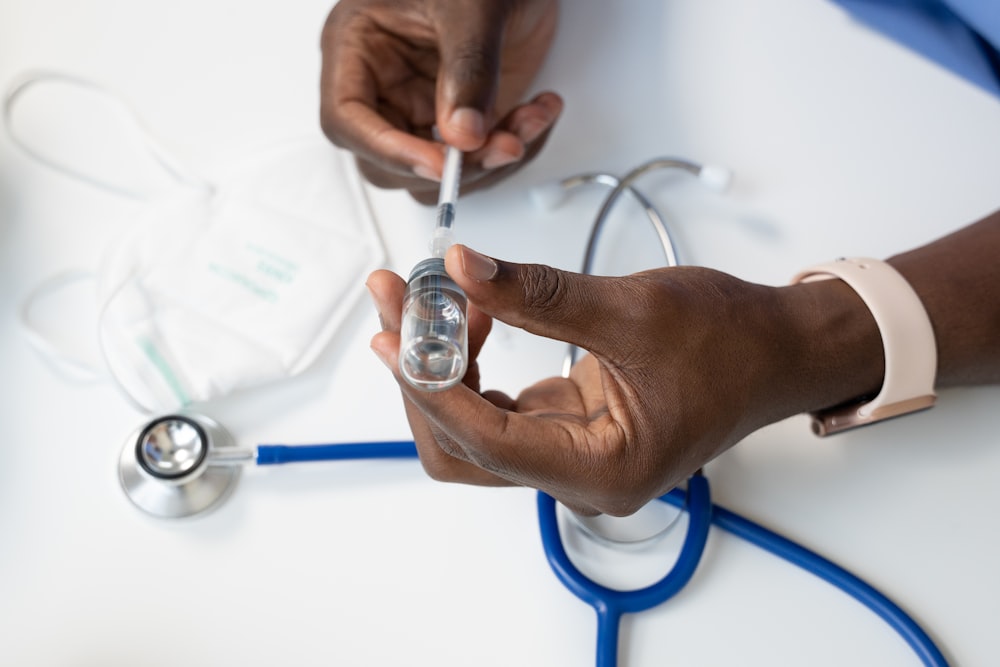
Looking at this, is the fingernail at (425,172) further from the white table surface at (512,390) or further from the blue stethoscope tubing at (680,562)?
the blue stethoscope tubing at (680,562)

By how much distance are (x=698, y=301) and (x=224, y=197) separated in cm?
57

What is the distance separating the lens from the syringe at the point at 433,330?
1.77 ft

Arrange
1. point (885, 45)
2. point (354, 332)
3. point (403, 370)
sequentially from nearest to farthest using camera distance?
point (403, 370) < point (354, 332) < point (885, 45)

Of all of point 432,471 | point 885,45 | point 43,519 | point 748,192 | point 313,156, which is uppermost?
point 885,45

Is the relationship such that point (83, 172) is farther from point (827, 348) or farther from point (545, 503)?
point (827, 348)

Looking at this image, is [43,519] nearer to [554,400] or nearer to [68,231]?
[68,231]

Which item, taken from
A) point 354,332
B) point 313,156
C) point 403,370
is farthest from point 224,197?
point 403,370

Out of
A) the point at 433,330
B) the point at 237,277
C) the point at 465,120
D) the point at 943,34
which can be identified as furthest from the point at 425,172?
the point at 943,34

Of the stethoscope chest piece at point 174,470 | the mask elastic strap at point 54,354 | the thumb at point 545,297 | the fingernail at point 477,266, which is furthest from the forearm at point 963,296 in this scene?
the mask elastic strap at point 54,354

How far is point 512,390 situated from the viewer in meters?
0.83

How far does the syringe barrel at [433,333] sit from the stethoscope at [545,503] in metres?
0.25

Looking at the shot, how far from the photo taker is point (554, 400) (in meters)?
0.70

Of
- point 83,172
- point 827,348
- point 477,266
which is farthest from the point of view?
point 83,172

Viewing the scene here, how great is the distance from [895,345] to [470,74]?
48cm
